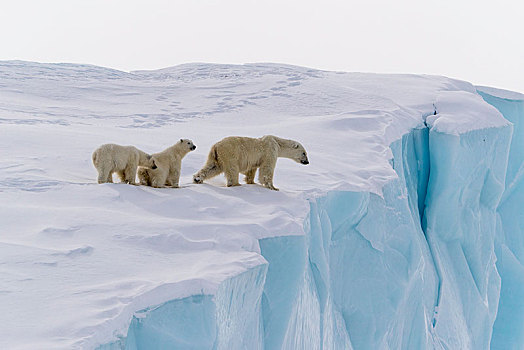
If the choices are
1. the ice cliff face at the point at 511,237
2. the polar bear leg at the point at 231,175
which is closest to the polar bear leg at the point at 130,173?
the polar bear leg at the point at 231,175

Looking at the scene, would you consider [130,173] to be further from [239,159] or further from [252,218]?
[252,218]

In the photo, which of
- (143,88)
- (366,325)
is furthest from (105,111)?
(366,325)

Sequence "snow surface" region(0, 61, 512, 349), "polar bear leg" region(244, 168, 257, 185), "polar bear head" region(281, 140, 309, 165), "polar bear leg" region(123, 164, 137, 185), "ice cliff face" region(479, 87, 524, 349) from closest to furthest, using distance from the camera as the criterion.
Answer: "snow surface" region(0, 61, 512, 349), "polar bear leg" region(123, 164, 137, 185), "polar bear leg" region(244, 168, 257, 185), "polar bear head" region(281, 140, 309, 165), "ice cliff face" region(479, 87, 524, 349)

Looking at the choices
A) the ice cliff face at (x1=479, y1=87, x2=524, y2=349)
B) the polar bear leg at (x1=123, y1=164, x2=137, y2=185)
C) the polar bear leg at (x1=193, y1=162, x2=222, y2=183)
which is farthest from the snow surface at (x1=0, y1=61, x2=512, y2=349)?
the ice cliff face at (x1=479, y1=87, x2=524, y2=349)

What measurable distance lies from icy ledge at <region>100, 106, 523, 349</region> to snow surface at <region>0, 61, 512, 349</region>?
0.02 meters

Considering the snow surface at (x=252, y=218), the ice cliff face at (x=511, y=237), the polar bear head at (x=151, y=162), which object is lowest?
the ice cliff face at (x=511, y=237)

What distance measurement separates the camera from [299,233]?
11.5ft

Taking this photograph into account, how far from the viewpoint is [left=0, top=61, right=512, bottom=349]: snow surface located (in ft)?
7.66

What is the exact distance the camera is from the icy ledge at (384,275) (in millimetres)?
2650

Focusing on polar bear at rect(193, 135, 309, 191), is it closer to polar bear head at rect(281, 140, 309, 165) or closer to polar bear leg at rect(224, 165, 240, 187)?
polar bear leg at rect(224, 165, 240, 187)

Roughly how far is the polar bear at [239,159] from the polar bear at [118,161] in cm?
50

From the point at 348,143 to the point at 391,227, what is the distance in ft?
4.43

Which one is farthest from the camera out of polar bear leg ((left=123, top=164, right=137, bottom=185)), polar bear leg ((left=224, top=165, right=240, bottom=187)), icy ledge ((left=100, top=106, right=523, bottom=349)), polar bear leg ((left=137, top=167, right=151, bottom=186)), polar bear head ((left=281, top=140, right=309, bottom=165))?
polar bear head ((left=281, top=140, right=309, bottom=165))

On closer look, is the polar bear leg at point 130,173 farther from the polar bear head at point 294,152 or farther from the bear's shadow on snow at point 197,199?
the polar bear head at point 294,152
